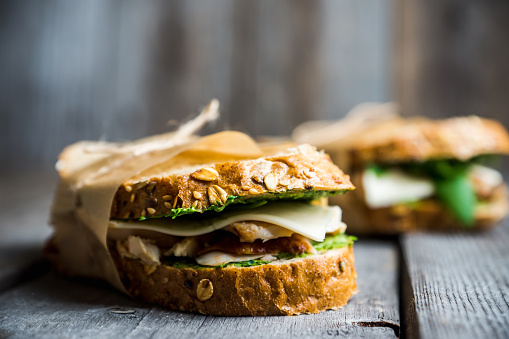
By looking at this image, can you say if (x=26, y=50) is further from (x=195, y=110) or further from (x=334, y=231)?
(x=334, y=231)

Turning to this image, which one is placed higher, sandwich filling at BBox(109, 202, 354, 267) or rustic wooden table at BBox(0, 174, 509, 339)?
sandwich filling at BBox(109, 202, 354, 267)

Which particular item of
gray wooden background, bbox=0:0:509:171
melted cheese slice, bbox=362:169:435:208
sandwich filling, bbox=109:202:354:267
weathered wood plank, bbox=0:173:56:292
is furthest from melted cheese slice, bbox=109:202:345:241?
gray wooden background, bbox=0:0:509:171

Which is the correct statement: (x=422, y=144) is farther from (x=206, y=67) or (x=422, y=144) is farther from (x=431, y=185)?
(x=206, y=67)

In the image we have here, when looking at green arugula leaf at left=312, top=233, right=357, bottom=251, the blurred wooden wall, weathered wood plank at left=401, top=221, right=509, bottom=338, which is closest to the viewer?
weathered wood plank at left=401, top=221, right=509, bottom=338

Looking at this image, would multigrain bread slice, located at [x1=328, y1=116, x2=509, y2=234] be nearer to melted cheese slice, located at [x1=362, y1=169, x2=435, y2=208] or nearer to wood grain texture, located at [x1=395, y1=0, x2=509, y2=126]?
melted cheese slice, located at [x1=362, y1=169, x2=435, y2=208]

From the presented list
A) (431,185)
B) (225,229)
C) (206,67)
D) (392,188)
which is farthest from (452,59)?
(225,229)

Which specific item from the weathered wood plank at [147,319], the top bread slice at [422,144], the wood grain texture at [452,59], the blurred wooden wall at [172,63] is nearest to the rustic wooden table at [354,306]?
the weathered wood plank at [147,319]
